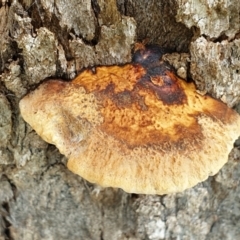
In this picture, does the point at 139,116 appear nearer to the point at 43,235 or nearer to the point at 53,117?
the point at 53,117

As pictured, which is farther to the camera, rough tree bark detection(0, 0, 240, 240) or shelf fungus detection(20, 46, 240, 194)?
rough tree bark detection(0, 0, 240, 240)

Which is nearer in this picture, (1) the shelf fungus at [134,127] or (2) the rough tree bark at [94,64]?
(1) the shelf fungus at [134,127]

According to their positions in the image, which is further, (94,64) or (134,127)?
(94,64)

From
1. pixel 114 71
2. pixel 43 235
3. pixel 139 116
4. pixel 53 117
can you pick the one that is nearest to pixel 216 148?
pixel 139 116
